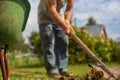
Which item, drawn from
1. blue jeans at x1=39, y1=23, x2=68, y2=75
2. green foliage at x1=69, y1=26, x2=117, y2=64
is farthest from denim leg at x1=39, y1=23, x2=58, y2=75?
green foliage at x1=69, y1=26, x2=117, y2=64

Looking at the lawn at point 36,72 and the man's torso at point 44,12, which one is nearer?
the lawn at point 36,72

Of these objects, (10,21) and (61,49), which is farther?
(61,49)

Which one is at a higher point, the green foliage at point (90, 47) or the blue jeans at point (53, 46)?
the blue jeans at point (53, 46)

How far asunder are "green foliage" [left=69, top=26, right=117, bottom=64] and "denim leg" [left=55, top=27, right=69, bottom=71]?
32.5 ft

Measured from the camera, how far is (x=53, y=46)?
610 cm

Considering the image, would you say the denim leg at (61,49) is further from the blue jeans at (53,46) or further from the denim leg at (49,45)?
the denim leg at (49,45)

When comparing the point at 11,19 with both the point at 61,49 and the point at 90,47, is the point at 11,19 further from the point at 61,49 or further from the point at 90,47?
the point at 90,47

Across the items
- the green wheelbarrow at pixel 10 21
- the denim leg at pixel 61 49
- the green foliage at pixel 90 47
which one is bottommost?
the green foliage at pixel 90 47

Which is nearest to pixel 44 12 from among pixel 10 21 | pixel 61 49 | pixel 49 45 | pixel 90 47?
pixel 49 45

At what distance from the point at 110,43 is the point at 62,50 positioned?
47.5 ft

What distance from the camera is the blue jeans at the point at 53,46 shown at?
5.99m

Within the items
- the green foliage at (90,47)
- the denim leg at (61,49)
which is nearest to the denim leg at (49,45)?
the denim leg at (61,49)

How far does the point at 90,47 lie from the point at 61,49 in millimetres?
12078

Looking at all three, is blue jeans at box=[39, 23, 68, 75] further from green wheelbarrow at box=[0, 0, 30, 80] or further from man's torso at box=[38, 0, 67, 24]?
green wheelbarrow at box=[0, 0, 30, 80]
